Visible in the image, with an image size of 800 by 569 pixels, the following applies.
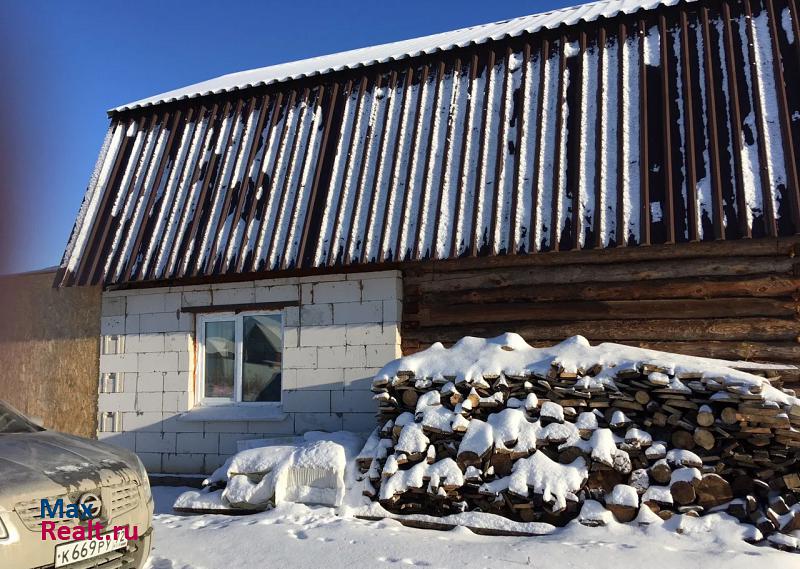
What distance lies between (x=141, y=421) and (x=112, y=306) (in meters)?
1.70

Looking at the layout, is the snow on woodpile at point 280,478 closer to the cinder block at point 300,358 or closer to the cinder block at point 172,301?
the cinder block at point 300,358

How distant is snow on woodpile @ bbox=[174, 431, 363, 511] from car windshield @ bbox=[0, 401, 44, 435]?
2.12 m

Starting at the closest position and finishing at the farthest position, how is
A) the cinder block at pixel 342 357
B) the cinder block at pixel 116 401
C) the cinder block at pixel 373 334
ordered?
1. the cinder block at pixel 373 334
2. the cinder block at pixel 342 357
3. the cinder block at pixel 116 401

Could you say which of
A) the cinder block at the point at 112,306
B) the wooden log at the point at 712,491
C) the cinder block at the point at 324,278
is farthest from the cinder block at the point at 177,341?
the wooden log at the point at 712,491

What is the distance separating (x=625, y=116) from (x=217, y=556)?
6073 millimetres

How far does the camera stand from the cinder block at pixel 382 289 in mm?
8023

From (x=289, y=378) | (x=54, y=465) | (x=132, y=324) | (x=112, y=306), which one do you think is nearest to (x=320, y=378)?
(x=289, y=378)

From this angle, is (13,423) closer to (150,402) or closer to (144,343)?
(150,402)

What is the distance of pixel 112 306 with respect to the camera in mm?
9586

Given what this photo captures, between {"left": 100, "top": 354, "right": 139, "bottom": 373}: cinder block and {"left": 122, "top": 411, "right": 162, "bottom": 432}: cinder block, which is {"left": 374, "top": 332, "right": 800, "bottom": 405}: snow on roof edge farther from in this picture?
{"left": 100, "top": 354, "right": 139, "bottom": 373}: cinder block

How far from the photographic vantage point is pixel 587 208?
7164 millimetres

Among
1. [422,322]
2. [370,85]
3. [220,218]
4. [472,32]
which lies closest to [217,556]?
[422,322]

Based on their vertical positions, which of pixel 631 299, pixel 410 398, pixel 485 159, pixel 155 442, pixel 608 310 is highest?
pixel 485 159

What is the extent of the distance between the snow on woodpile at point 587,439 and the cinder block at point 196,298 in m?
3.40
